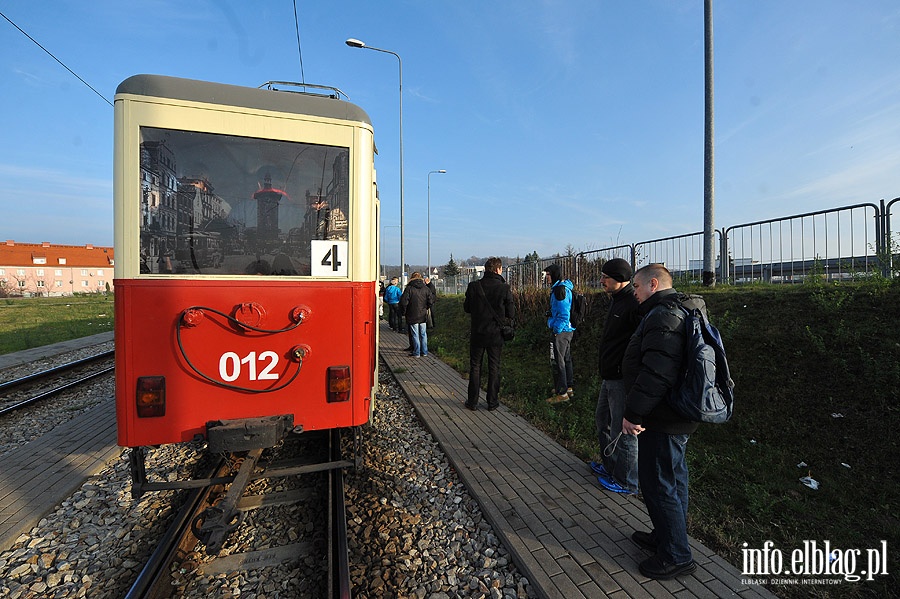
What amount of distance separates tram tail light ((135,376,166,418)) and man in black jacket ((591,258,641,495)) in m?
3.35

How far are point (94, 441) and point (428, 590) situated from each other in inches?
184

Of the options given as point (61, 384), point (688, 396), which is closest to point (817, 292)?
point (688, 396)

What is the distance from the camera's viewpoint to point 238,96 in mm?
3014

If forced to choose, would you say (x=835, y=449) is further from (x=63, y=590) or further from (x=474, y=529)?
(x=63, y=590)

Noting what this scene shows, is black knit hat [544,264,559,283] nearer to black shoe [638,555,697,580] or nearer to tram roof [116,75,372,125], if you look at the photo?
tram roof [116,75,372,125]

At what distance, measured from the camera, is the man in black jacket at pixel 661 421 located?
241 centimetres

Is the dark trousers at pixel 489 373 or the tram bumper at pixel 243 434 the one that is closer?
the tram bumper at pixel 243 434

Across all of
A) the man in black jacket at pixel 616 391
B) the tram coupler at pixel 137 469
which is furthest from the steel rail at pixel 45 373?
the man in black jacket at pixel 616 391

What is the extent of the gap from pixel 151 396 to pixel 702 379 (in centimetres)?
344

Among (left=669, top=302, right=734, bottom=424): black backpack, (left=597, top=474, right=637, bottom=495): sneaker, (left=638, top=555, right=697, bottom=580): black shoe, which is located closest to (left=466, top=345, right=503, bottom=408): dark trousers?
(left=597, top=474, right=637, bottom=495): sneaker

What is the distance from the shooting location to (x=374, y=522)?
3.38 m

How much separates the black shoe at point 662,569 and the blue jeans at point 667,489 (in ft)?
0.09

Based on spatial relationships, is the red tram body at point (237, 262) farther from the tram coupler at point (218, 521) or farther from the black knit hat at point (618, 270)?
the black knit hat at point (618, 270)

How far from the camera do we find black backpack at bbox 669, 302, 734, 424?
232 cm
